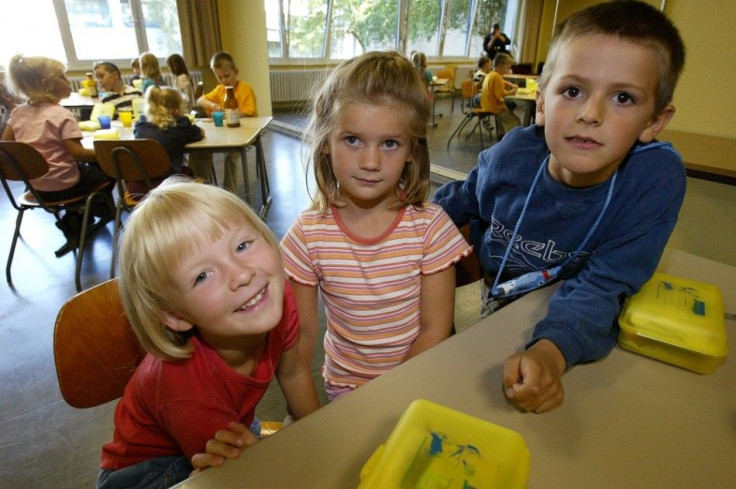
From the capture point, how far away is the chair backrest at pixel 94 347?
2.82ft

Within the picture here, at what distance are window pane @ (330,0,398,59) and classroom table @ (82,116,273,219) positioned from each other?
5032mm

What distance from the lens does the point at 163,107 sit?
295 cm

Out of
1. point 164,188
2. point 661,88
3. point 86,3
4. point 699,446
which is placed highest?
point 86,3

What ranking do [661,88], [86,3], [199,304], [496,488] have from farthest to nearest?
[86,3] < [661,88] < [199,304] < [496,488]

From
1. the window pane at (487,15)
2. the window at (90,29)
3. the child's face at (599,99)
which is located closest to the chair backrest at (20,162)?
the child's face at (599,99)

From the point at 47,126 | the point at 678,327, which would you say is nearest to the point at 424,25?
the point at 47,126

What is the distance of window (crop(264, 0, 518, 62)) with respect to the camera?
26.7 feet

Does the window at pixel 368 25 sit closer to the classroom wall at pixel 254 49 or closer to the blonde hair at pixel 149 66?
the classroom wall at pixel 254 49

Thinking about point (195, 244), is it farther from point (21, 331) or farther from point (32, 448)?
point (21, 331)

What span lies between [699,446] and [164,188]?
0.97 m

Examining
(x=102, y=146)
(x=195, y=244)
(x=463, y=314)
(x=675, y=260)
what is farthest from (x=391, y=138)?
(x=102, y=146)

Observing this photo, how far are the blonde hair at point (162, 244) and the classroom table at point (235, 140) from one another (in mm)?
2357

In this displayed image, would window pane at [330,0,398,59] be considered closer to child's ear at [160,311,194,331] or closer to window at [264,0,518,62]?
window at [264,0,518,62]

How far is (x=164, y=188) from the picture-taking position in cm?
79
